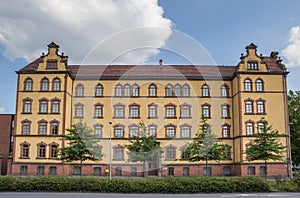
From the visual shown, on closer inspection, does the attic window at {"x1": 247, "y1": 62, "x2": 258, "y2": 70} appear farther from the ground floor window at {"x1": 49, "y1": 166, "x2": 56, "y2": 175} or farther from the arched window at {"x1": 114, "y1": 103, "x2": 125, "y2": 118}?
the ground floor window at {"x1": 49, "y1": 166, "x2": 56, "y2": 175}

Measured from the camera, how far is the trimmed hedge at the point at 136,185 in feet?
72.2

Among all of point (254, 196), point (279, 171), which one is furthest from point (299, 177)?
point (279, 171)

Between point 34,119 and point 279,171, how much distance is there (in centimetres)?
3157

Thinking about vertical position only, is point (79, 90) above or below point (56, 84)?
below

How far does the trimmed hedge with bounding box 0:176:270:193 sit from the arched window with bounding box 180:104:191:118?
24746 mm

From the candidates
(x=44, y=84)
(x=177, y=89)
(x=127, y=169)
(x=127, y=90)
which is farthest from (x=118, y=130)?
(x=44, y=84)

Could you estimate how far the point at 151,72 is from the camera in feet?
159

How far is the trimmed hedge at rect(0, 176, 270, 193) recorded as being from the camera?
72.2 ft

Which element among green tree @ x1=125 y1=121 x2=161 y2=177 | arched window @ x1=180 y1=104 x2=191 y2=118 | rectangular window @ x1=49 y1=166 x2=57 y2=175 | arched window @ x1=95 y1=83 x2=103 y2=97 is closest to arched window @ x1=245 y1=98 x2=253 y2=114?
arched window @ x1=180 y1=104 x2=191 y2=118

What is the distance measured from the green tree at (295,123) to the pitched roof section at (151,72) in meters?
13.2

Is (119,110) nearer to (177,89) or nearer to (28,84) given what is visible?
(177,89)

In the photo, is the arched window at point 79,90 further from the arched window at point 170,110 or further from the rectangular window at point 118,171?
the arched window at point 170,110

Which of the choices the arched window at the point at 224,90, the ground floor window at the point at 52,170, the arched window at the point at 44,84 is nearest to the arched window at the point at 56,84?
the arched window at the point at 44,84

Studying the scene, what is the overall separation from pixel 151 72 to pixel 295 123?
78.4 feet
